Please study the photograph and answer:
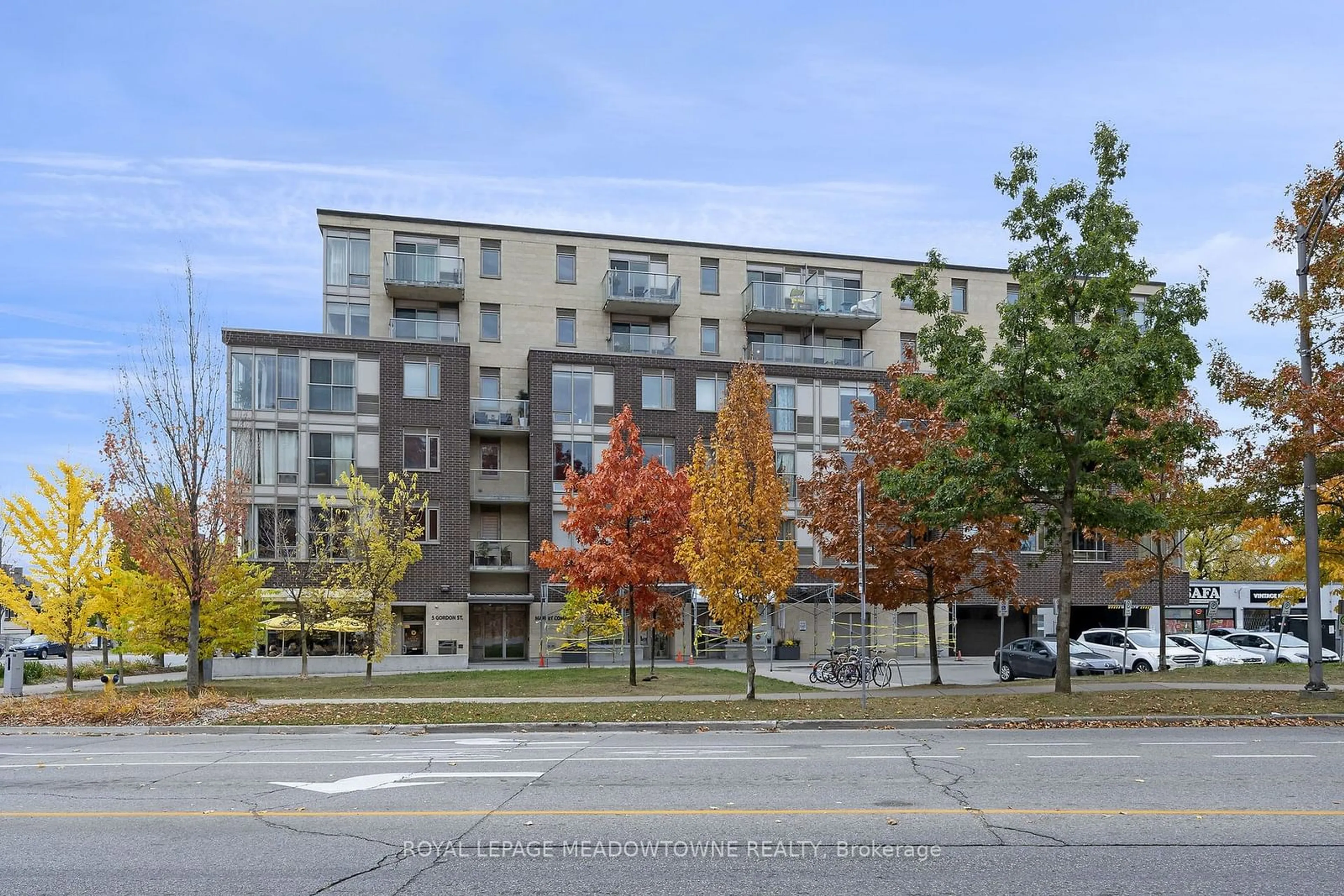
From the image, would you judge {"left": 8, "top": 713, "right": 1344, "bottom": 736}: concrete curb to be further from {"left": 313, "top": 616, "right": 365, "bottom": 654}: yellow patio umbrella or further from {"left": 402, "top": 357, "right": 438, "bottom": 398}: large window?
{"left": 402, "top": 357, "right": 438, "bottom": 398}: large window

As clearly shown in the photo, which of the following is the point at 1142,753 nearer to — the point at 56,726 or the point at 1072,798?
the point at 1072,798

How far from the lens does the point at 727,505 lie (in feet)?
70.5

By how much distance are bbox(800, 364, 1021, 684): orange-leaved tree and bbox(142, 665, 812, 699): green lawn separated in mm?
3598

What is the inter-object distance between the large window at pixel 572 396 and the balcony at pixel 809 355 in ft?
24.6

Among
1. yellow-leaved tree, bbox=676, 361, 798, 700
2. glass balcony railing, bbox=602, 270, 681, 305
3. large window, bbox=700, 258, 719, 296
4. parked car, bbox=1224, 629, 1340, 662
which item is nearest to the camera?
yellow-leaved tree, bbox=676, 361, 798, 700

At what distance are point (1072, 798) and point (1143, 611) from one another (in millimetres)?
46912

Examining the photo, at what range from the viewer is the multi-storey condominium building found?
43.1 metres

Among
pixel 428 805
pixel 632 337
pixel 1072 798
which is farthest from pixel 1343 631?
pixel 428 805

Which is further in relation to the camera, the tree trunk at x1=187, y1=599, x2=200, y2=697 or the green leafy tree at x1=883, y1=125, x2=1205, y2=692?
the tree trunk at x1=187, y1=599, x2=200, y2=697

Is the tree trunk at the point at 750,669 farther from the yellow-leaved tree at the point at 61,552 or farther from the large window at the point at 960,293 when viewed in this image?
the large window at the point at 960,293

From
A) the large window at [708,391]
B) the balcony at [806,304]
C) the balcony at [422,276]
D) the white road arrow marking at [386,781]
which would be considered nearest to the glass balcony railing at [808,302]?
the balcony at [806,304]

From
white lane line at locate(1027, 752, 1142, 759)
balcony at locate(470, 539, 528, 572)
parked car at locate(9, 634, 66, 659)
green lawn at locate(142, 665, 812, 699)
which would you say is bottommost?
parked car at locate(9, 634, 66, 659)

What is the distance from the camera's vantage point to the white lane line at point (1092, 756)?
1275 centimetres

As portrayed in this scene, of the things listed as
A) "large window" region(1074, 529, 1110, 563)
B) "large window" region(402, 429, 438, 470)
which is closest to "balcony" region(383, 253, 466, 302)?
"large window" region(402, 429, 438, 470)
